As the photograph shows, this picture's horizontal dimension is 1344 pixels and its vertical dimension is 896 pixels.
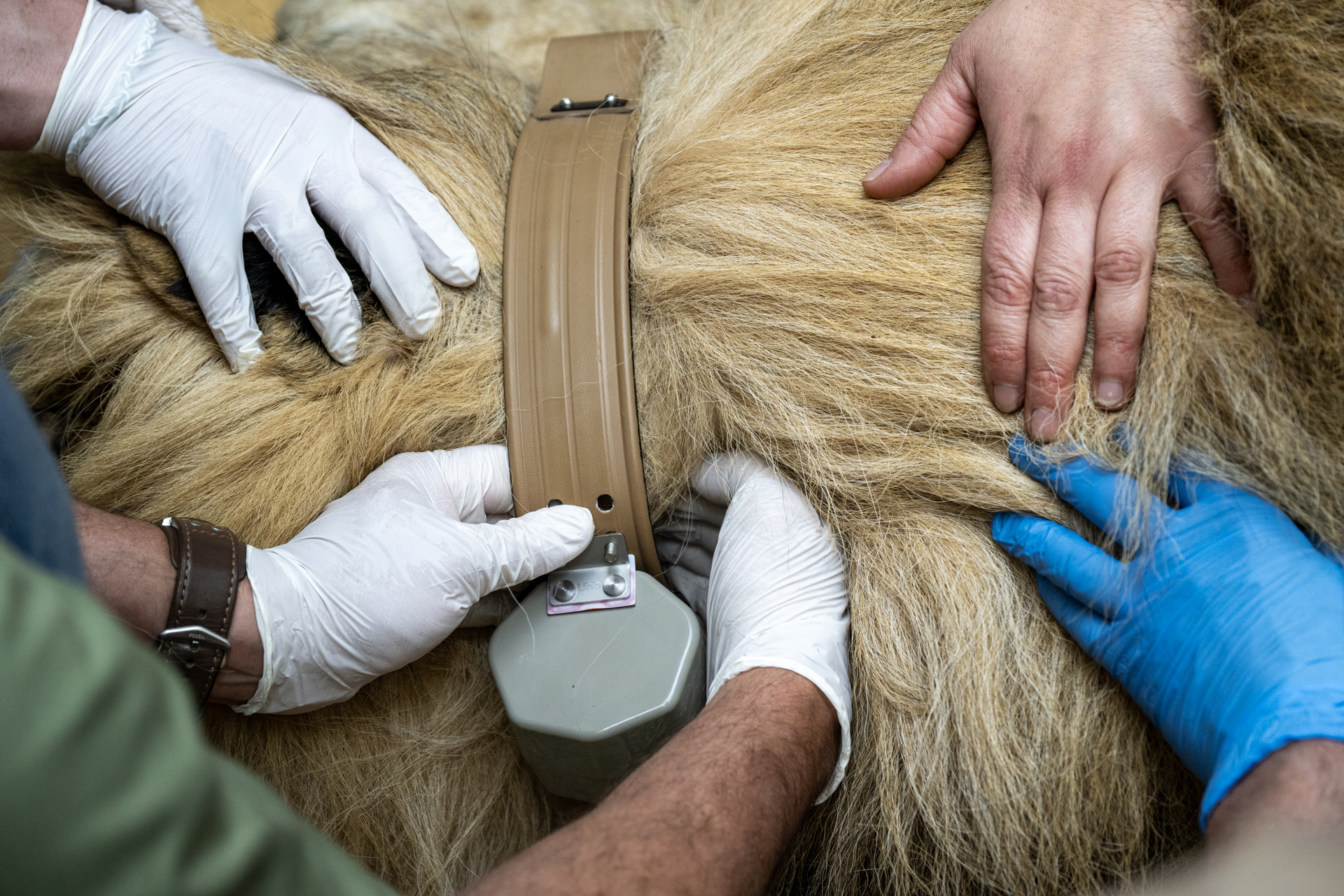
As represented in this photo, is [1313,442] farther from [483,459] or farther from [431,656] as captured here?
[431,656]

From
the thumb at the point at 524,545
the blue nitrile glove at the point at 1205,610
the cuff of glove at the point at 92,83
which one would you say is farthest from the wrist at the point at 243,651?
the blue nitrile glove at the point at 1205,610

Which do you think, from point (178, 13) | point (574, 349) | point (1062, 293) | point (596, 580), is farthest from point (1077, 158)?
point (178, 13)

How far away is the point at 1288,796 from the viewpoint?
649mm

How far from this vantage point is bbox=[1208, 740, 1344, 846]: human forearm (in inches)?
24.9

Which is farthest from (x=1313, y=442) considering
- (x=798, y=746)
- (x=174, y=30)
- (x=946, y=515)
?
(x=174, y=30)

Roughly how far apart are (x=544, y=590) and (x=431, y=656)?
189 millimetres

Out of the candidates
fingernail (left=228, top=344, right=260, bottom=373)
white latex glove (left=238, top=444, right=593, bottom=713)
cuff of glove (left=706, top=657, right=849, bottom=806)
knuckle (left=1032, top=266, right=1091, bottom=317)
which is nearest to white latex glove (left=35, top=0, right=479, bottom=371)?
fingernail (left=228, top=344, right=260, bottom=373)

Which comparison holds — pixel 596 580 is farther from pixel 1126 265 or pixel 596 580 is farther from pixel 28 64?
pixel 28 64

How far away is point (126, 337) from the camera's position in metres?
1.05

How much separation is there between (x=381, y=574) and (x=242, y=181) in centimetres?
55

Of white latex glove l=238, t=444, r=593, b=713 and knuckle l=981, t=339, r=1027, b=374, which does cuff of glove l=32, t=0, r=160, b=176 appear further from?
knuckle l=981, t=339, r=1027, b=374

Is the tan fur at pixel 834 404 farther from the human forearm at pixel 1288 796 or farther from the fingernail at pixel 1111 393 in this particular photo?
the human forearm at pixel 1288 796

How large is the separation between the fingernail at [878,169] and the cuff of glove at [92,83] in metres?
0.98

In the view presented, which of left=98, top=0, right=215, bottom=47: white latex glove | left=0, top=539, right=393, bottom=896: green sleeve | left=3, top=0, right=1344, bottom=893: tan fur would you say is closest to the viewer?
left=0, top=539, right=393, bottom=896: green sleeve
